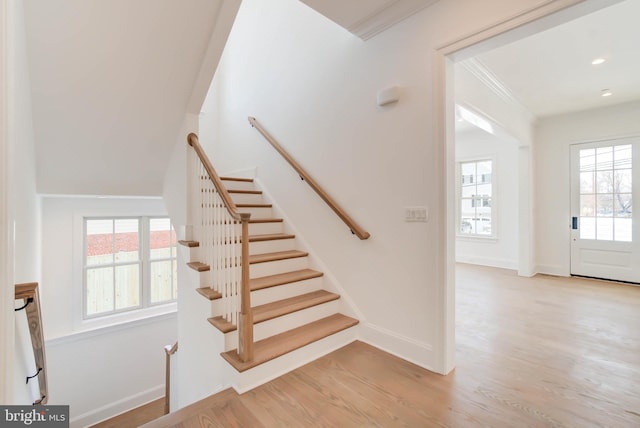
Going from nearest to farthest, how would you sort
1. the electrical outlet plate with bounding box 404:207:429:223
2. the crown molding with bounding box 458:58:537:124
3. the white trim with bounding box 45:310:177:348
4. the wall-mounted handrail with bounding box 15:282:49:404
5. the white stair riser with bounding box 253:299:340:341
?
the wall-mounted handrail with bounding box 15:282:49:404 → the electrical outlet plate with bounding box 404:207:429:223 → the white stair riser with bounding box 253:299:340:341 → the crown molding with bounding box 458:58:537:124 → the white trim with bounding box 45:310:177:348

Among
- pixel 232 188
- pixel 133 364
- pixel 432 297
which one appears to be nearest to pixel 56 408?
pixel 432 297

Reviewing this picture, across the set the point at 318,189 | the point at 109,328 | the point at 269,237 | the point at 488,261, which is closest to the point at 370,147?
the point at 318,189

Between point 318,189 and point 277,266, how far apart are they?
0.86 m

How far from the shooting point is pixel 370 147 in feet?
8.22

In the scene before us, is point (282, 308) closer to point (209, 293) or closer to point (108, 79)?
point (209, 293)

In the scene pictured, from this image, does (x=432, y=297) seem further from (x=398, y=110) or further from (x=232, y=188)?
(x=232, y=188)

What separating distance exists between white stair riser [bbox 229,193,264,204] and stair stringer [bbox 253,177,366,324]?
0.27 feet

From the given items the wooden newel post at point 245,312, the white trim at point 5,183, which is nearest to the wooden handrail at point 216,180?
the wooden newel post at point 245,312

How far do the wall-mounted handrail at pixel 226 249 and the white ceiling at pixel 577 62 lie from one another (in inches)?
116

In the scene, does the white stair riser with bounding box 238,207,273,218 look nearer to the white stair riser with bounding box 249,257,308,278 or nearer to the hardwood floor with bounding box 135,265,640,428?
the white stair riser with bounding box 249,257,308,278

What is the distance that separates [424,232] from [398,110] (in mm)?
955

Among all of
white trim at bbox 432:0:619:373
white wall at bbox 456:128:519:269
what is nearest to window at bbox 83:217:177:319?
white trim at bbox 432:0:619:373

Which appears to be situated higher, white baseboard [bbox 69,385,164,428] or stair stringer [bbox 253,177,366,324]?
stair stringer [bbox 253,177,366,324]

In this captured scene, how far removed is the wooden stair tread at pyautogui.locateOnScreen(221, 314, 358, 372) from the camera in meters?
1.94
